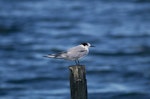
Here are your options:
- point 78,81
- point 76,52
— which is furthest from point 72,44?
point 78,81

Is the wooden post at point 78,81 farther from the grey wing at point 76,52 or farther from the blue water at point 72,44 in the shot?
the blue water at point 72,44

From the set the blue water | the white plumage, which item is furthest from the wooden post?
the blue water

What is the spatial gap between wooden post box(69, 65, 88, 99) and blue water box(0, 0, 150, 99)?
9879 millimetres

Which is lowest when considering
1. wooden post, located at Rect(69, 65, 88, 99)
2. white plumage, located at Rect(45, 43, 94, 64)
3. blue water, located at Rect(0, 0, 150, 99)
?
wooden post, located at Rect(69, 65, 88, 99)

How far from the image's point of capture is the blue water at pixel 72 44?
23.5 metres

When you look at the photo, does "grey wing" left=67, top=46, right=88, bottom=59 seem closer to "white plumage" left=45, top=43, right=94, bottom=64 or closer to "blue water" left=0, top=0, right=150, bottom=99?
"white plumage" left=45, top=43, right=94, bottom=64

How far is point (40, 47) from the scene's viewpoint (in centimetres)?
3134

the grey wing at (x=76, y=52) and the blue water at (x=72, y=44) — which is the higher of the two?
the blue water at (x=72, y=44)

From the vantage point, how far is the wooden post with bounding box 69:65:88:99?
11742mm

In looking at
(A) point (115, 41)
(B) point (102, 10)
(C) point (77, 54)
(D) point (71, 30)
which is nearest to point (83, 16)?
(B) point (102, 10)

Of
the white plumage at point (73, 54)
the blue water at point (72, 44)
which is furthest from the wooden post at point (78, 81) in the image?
the blue water at point (72, 44)

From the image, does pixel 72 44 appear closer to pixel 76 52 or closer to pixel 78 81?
pixel 76 52

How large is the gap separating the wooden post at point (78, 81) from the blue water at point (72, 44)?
988 centimetres

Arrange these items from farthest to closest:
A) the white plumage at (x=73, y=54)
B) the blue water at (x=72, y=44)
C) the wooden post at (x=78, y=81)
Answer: the blue water at (x=72, y=44)
the white plumage at (x=73, y=54)
the wooden post at (x=78, y=81)
